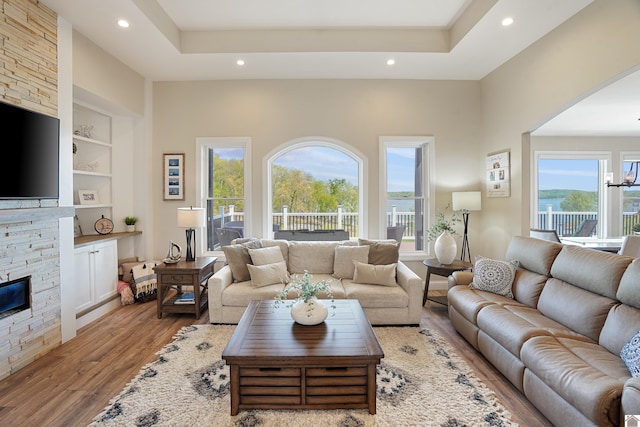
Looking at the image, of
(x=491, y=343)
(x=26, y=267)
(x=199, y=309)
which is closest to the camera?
(x=491, y=343)

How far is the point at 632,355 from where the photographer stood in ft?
5.78

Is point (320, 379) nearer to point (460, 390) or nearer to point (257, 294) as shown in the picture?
point (460, 390)

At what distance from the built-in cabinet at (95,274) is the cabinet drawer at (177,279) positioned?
83cm

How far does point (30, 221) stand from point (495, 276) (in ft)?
14.1

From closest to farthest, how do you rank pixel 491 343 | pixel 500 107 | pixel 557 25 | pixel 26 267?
1. pixel 491 343
2. pixel 26 267
3. pixel 557 25
4. pixel 500 107

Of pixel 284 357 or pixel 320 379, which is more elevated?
pixel 284 357

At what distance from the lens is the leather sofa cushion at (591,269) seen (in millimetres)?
2256

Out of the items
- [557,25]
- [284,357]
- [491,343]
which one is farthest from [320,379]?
[557,25]

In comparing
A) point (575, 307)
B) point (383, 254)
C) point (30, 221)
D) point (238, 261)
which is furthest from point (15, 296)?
point (575, 307)

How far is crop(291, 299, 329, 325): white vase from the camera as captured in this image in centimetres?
243

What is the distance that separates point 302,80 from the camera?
4695 millimetres

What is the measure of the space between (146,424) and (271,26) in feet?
13.3

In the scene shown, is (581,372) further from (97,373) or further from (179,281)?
(179,281)

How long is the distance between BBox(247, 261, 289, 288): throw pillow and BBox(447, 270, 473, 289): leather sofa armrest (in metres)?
1.87
